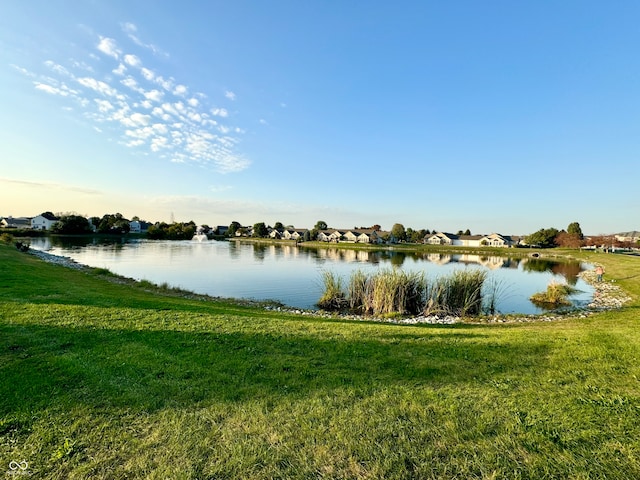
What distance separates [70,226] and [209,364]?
106 metres

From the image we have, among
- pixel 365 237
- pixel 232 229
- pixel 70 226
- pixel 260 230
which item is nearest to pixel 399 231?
pixel 365 237

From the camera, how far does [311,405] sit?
3.87 meters

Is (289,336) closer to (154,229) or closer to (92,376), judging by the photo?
(92,376)

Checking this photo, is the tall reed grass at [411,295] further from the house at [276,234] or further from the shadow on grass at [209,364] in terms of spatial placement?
the house at [276,234]

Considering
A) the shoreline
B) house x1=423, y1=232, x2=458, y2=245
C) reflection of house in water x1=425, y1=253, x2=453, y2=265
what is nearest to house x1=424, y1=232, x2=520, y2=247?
house x1=423, y1=232, x2=458, y2=245

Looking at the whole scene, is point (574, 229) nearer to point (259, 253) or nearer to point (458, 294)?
point (259, 253)

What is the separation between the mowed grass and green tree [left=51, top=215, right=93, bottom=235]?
101 meters

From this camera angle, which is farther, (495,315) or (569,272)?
(569,272)

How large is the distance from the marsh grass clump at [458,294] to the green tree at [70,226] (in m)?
102

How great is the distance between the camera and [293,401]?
3979 millimetres

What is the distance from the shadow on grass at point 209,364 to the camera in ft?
13.4

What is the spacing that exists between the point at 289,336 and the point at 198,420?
351 centimetres

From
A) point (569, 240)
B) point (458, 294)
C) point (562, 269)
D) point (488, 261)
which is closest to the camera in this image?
point (458, 294)

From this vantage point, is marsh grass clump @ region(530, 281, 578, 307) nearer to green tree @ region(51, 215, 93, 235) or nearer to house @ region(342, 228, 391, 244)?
house @ region(342, 228, 391, 244)
